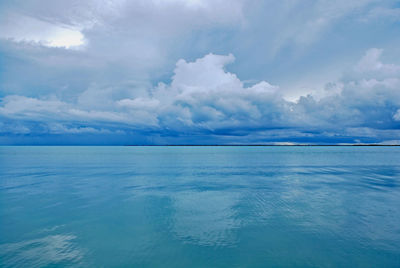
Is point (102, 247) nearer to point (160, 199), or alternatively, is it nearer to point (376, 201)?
point (160, 199)

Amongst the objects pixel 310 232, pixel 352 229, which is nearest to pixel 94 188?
pixel 310 232

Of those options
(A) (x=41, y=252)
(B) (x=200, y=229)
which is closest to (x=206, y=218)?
(B) (x=200, y=229)

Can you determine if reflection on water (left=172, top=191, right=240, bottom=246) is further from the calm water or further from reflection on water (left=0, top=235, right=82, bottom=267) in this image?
reflection on water (left=0, top=235, right=82, bottom=267)

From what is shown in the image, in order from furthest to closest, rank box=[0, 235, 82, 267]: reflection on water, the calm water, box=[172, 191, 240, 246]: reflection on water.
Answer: box=[172, 191, 240, 246]: reflection on water
the calm water
box=[0, 235, 82, 267]: reflection on water

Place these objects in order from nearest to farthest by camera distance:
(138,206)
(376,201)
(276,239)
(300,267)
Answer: (300,267) < (276,239) < (138,206) < (376,201)

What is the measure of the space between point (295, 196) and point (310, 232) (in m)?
11.9

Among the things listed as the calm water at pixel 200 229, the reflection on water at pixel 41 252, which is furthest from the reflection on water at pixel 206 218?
the reflection on water at pixel 41 252

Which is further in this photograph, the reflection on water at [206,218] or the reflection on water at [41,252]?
the reflection on water at [206,218]

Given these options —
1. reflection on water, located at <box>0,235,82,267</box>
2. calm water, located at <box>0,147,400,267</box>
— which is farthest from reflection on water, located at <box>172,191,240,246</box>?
reflection on water, located at <box>0,235,82,267</box>

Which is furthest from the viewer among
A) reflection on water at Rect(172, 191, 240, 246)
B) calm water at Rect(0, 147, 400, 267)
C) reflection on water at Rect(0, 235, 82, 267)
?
reflection on water at Rect(172, 191, 240, 246)

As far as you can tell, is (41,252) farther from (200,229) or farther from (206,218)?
(206,218)

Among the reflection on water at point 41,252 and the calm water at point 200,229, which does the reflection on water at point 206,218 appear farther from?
the reflection on water at point 41,252

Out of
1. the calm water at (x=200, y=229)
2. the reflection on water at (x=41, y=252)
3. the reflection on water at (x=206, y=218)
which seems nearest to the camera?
the reflection on water at (x=41, y=252)

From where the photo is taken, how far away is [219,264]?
12031 millimetres
